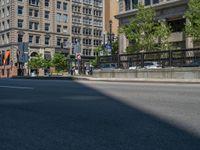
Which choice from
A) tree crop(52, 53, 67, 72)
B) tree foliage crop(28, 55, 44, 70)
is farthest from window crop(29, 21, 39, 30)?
tree crop(52, 53, 67, 72)

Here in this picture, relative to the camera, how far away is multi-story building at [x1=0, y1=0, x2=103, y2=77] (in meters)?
81.9

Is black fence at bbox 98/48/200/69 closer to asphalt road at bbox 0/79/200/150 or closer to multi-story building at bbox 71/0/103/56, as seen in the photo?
asphalt road at bbox 0/79/200/150

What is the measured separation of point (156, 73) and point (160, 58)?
4.27ft

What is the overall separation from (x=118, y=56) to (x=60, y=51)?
6291 cm

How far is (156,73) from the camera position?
24.2 metres

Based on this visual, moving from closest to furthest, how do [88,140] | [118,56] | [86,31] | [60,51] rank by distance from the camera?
[88,140]
[118,56]
[60,51]
[86,31]

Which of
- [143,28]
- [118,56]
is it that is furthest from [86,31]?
[118,56]

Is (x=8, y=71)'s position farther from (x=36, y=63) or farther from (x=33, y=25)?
(x=33, y=25)

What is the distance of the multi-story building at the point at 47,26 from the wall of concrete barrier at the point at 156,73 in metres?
50.5

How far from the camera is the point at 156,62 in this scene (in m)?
25.2

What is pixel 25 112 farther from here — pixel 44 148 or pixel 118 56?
pixel 118 56

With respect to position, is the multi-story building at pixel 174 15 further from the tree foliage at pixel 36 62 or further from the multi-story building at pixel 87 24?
the multi-story building at pixel 87 24

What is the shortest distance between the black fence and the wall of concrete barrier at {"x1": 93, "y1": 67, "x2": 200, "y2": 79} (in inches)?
28.5

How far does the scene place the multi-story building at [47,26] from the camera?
8188 cm
